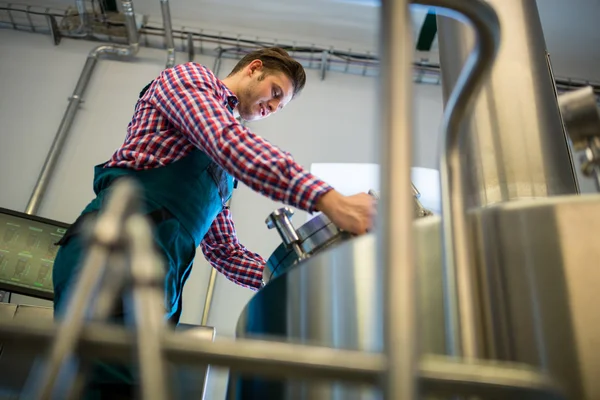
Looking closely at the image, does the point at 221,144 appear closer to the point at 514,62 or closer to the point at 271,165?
the point at 271,165

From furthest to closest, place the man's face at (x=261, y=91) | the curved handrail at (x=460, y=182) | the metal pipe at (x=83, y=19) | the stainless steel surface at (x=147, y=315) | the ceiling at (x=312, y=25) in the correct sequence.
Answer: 1. the ceiling at (x=312, y=25)
2. the metal pipe at (x=83, y=19)
3. the man's face at (x=261, y=91)
4. the curved handrail at (x=460, y=182)
5. the stainless steel surface at (x=147, y=315)

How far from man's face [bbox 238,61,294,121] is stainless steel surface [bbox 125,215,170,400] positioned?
2.71 feet

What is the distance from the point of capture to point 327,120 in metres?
2.24

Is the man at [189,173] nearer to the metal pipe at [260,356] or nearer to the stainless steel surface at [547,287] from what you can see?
the stainless steel surface at [547,287]

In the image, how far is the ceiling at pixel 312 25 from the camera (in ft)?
8.11

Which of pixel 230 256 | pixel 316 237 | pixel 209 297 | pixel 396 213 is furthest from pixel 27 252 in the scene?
pixel 396 213

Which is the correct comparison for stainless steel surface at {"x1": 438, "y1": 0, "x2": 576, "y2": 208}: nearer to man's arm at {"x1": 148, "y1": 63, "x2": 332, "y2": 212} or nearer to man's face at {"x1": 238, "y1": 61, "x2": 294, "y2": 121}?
man's arm at {"x1": 148, "y1": 63, "x2": 332, "y2": 212}

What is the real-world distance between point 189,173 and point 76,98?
1.55 m

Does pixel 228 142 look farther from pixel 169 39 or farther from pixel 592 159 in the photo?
pixel 169 39

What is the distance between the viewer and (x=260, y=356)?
0.79 ft

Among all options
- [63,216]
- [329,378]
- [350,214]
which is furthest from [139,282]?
[63,216]

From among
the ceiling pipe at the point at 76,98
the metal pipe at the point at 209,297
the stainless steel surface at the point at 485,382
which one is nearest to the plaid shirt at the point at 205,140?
the stainless steel surface at the point at 485,382

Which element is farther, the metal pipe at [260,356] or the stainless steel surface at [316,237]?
the stainless steel surface at [316,237]

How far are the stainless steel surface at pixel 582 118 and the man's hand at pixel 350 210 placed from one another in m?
0.25
